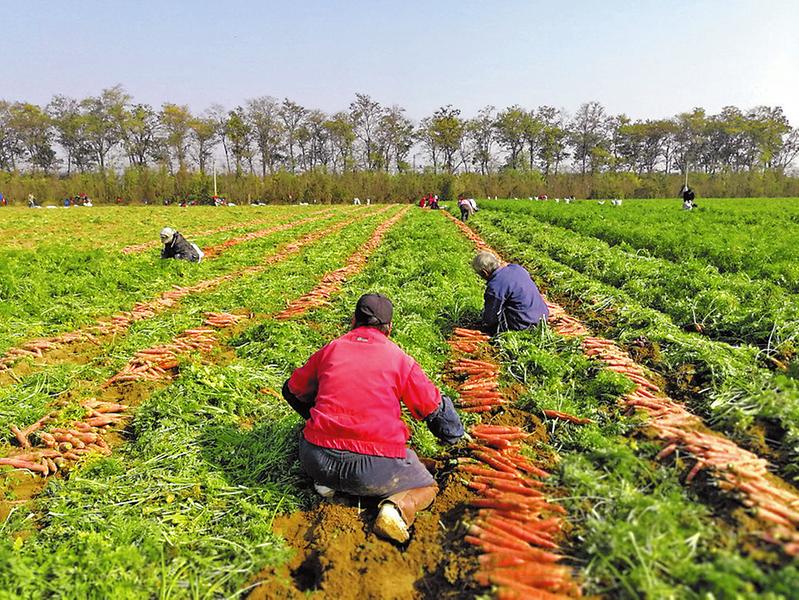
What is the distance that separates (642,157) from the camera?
84000 millimetres

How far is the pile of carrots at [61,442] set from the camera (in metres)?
4.25

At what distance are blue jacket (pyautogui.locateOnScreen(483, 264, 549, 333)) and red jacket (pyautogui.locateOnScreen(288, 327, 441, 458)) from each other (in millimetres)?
3554

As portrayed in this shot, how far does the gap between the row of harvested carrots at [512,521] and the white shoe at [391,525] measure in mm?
473

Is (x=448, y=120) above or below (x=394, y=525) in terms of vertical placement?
above

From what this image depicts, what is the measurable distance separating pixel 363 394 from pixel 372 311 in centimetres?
66

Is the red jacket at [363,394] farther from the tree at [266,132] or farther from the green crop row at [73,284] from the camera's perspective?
the tree at [266,132]

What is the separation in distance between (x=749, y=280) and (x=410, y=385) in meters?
9.40

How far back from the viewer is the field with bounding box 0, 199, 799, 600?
291cm

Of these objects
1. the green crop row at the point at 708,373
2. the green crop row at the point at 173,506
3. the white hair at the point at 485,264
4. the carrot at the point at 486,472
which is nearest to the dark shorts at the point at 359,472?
the green crop row at the point at 173,506

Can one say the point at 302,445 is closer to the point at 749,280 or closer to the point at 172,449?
the point at 172,449

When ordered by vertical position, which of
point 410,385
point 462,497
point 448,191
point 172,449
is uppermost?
point 448,191

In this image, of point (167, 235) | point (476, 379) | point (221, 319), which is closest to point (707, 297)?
point (476, 379)

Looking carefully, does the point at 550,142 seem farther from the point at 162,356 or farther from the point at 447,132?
the point at 162,356

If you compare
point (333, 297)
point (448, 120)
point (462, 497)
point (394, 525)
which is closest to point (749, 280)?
point (333, 297)
